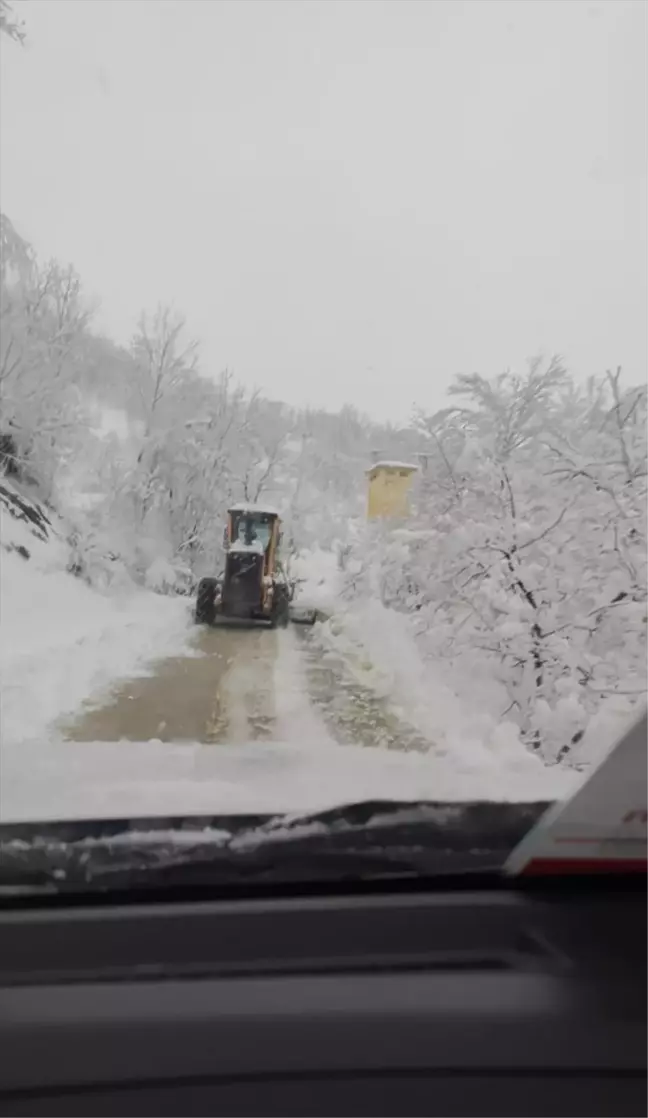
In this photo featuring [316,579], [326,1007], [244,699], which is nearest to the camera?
[326,1007]

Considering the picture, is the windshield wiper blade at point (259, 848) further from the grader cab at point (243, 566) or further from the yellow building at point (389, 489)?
the yellow building at point (389, 489)

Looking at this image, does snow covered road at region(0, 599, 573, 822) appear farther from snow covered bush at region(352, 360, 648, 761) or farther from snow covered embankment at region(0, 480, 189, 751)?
snow covered bush at region(352, 360, 648, 761)

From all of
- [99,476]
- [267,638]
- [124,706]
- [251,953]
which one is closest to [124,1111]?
[251,953]

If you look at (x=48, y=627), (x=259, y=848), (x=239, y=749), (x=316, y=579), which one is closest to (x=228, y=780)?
(x=239, y=749)

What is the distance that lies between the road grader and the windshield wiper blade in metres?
1.70

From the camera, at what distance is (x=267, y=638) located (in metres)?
4.66

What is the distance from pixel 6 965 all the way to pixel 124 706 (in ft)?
5.66

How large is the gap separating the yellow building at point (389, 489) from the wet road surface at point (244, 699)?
707mm

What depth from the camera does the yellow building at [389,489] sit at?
446cm

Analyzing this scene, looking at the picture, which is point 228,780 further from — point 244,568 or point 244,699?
point 244,568

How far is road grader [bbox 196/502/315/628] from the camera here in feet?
13.8

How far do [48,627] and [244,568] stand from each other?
3.47ft

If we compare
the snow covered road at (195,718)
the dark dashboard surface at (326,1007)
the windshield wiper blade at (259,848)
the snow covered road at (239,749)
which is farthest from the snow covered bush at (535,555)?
the dark dashboard surface at (326,1007)

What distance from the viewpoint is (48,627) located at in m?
3.46
